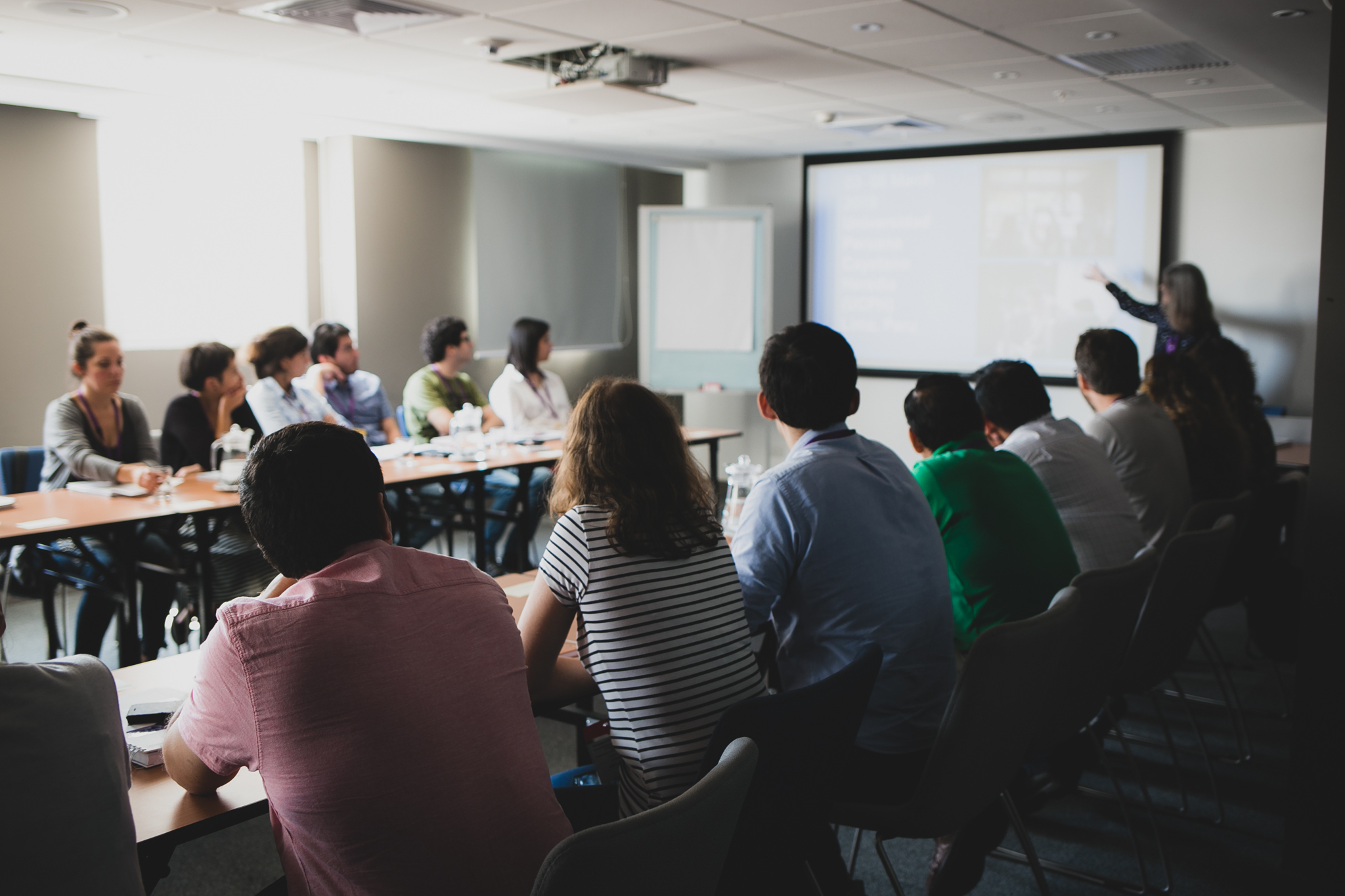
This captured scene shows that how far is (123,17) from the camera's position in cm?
380

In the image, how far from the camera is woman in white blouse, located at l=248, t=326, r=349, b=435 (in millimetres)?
4676

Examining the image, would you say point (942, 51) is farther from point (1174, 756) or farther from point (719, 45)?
point (1174, 756)

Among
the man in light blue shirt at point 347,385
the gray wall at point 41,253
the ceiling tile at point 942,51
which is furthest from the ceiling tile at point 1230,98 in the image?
the gray wall at point 41,253

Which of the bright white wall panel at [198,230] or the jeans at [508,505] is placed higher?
the bright white wall panel at [198,230]

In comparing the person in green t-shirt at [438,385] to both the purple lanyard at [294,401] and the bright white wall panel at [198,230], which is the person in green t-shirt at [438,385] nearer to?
the purple lanyard at [294,401]

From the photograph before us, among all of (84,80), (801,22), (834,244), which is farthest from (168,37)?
(834,244)

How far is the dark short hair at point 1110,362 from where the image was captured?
3488 millimetres

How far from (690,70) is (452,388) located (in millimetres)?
2265

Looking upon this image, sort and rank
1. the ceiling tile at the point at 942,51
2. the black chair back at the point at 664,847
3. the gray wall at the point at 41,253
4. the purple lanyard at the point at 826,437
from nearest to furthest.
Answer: the black chair back at the point at 664,847 → the purple lanyard at the point at 826,437 → the ceiling tile at the point at 942,51 → the gray wall at the point at 41,253

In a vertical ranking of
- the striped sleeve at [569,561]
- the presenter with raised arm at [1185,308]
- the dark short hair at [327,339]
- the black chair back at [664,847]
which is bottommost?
the black chair back at [664,847]

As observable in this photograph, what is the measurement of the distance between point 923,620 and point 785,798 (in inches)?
21.3

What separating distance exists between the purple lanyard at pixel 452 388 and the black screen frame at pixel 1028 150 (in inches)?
113

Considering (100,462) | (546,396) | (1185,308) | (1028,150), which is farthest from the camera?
(1028,150)

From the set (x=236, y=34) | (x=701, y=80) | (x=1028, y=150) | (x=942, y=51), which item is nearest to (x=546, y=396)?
(x=701, y=80)
